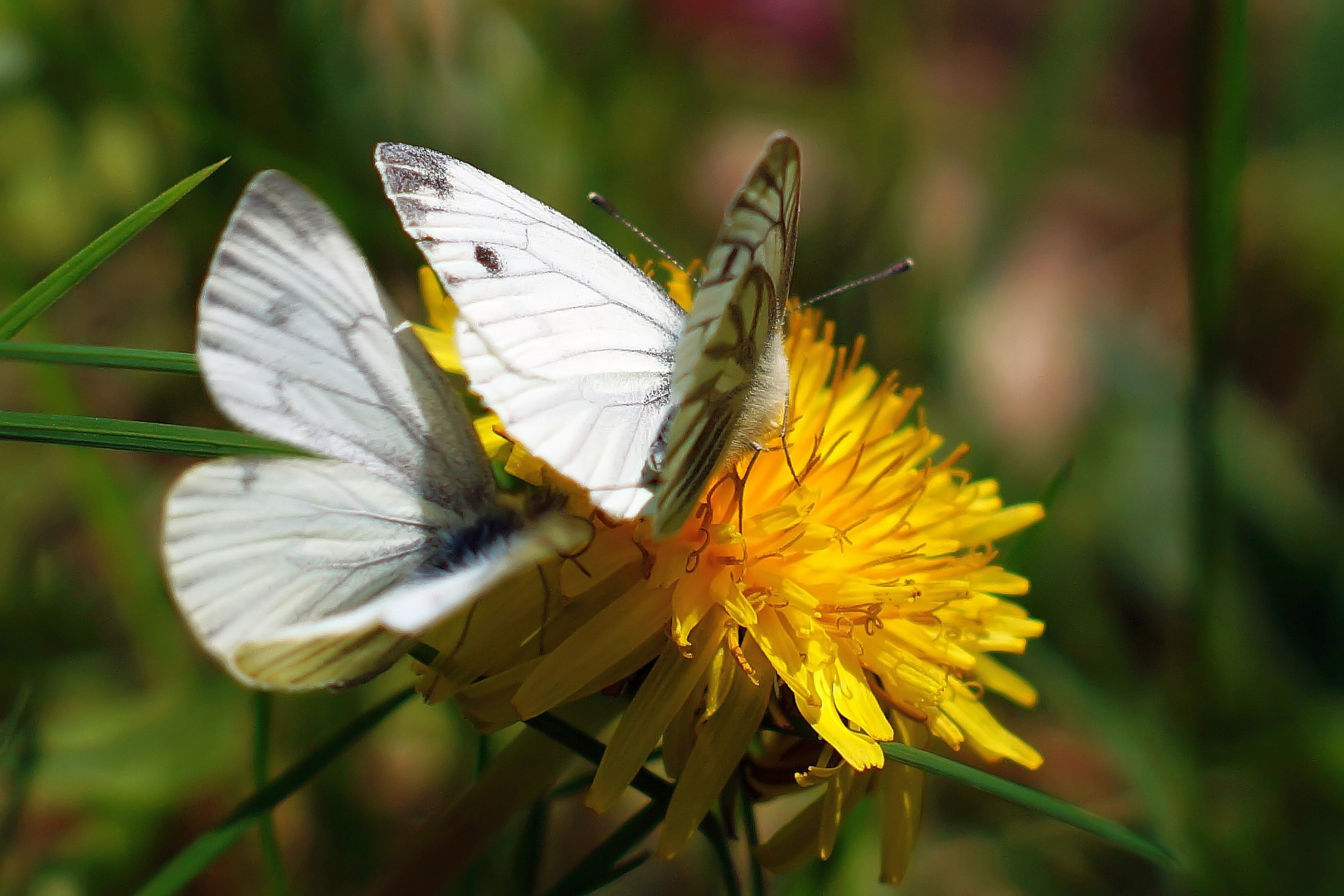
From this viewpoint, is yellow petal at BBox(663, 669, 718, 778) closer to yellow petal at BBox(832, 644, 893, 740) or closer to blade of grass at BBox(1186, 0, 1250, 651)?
yellow petal at BBox(832, 644, 893, 740)

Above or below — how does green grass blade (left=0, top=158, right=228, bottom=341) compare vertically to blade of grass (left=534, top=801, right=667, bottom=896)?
above

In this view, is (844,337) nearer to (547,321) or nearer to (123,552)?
(547,321)

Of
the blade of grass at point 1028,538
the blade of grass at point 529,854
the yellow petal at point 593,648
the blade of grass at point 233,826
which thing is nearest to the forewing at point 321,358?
the yellow petal at point 593,648

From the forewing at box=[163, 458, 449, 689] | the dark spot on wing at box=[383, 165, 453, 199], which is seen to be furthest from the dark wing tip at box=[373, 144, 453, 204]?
the forewing at box=[163, 458, 449, 689]

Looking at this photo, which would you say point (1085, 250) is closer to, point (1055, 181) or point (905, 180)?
point (1055, 181)

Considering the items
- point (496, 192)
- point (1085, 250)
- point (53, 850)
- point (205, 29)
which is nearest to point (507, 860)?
point (53, 850)

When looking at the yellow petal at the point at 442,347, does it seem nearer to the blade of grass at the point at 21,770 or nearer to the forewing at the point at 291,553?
the forewing at the point at 291,553

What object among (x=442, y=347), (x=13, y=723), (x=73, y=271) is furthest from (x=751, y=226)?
(x=13, y=723)
